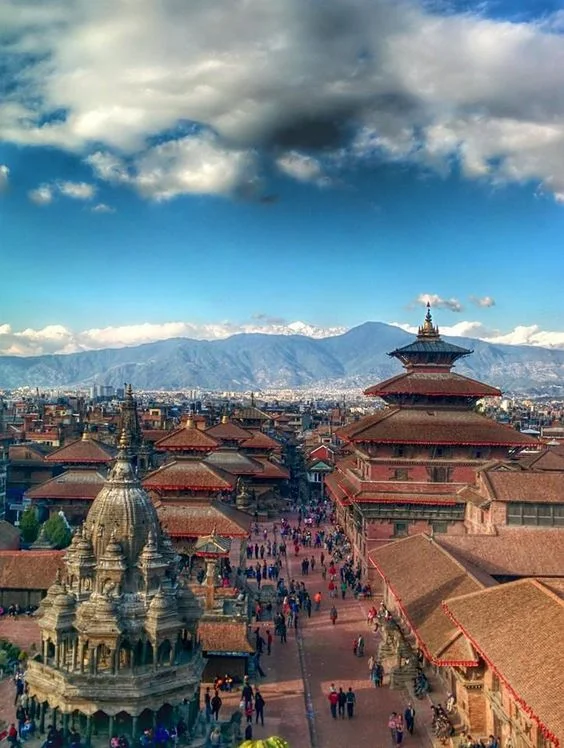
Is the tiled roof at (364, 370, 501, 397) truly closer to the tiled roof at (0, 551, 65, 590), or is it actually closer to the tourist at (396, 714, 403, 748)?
the tiled roof at (0, 551, 65, 590)

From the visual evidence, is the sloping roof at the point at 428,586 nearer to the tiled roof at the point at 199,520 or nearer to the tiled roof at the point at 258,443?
the tiled roof at the point at 199,520

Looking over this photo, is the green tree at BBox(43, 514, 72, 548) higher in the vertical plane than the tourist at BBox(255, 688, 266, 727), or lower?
higher

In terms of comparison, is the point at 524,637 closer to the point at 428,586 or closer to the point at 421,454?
the point at 428,586

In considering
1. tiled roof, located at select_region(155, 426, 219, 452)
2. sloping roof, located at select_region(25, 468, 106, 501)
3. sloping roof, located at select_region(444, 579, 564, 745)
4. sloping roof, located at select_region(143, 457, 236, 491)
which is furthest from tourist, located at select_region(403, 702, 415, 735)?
sloping roof, located at select_region(25, 468, 106, 501)

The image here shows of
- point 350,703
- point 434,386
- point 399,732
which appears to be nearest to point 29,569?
point 350,703

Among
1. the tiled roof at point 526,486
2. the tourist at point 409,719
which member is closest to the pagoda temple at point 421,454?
the tiled roof at point 526,486
